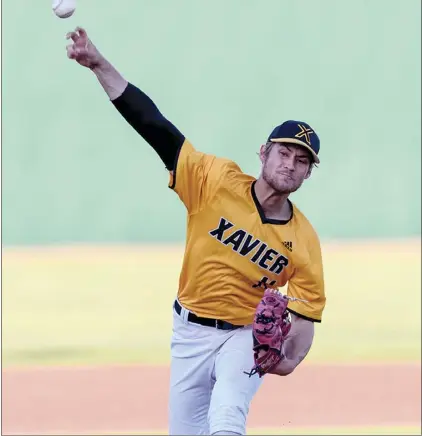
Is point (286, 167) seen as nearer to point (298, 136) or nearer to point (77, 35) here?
point (298, 136)

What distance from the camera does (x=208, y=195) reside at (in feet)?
17.1

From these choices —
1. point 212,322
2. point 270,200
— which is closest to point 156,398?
point 212,322

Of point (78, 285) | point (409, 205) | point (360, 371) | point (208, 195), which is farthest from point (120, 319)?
point (208, 195)

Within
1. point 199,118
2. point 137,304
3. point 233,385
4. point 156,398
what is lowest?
point 156,398

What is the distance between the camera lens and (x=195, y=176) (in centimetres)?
516

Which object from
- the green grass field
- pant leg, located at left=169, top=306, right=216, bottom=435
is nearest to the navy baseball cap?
pant leg, located at left=169, top=306, right=216, bottom=435

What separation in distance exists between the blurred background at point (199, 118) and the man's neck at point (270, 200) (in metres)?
12.0

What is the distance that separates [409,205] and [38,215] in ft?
21.0

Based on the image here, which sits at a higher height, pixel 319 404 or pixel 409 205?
pixel 409 205

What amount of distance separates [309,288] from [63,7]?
178 cm

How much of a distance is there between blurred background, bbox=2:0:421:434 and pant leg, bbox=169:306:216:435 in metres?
11.7

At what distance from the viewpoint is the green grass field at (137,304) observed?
1250 cm

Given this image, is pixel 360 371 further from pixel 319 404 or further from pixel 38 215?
pixel 38 215

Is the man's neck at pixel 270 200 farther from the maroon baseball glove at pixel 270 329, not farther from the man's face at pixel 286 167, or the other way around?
the maroon baseball glove at pixel 270 329
